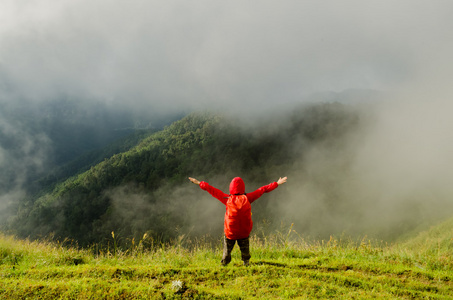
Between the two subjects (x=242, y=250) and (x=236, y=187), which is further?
(x=236, y=187)

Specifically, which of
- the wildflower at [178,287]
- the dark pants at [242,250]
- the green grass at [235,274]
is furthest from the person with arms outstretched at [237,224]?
the wildflower at [178,287]

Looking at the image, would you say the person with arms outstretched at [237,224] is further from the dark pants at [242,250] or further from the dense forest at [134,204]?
the dense forest at [134,204]

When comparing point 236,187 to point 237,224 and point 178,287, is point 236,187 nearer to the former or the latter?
point 237,224

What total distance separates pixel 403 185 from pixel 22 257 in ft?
694

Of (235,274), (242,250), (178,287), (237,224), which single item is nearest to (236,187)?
(237,224)

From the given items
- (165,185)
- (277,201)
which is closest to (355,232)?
(277,201)

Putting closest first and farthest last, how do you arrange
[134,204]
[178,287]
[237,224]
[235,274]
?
[178,287], [235,274], [237,224], [134,204]

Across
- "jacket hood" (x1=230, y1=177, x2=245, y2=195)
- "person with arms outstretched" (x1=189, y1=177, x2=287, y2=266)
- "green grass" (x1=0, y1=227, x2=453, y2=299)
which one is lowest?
"green grass" (x1=0, y1=227, x2=453, y2=299)

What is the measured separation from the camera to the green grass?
4.58m

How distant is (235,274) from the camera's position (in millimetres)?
5637

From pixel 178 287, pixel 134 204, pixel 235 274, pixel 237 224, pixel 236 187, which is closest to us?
pixel 178 287

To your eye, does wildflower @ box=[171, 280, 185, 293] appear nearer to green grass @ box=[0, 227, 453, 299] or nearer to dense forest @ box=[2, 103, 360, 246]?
green grass @ box=[0, 227, 453, 299]

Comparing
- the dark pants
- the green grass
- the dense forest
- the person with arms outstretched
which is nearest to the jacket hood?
the person with arms outstretched

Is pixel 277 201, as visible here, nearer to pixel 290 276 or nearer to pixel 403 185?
pixel 403 185
